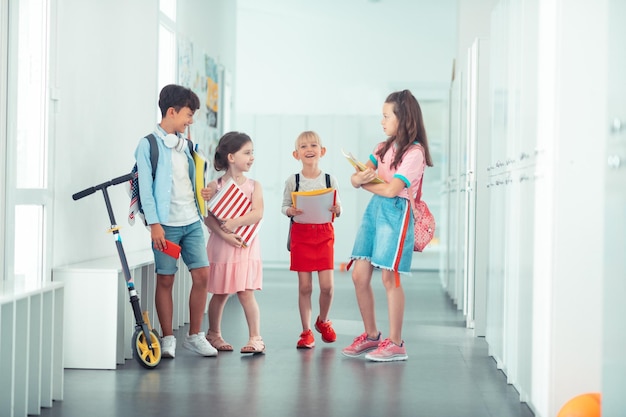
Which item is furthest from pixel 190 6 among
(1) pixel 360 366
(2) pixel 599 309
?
(2) pixel 599 309

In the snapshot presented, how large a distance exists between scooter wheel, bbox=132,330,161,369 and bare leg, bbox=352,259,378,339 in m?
0.97

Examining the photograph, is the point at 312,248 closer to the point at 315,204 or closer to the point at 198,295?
the point at 315,204

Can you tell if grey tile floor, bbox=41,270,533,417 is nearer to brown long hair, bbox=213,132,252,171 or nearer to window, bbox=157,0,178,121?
brown long hair, bbox=213,132,252,171

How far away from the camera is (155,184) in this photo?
427 centimetres

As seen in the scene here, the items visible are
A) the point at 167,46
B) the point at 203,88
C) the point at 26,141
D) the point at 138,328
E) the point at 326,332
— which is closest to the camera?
the point at 26,141

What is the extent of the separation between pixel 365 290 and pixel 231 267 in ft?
2.23

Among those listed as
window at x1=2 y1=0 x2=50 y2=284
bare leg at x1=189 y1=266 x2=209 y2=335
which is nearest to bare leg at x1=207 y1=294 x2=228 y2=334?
bare leg at x1=189 y1=266 x2=209 y2=335

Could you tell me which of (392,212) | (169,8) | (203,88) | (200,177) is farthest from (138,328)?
(203,88)

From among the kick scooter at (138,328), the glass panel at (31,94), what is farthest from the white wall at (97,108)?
the kick scooter at (138,328)

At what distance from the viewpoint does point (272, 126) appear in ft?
37.1

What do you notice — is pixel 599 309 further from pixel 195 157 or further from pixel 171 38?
pixel 171 38

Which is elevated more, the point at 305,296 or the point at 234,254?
the point at 234,254

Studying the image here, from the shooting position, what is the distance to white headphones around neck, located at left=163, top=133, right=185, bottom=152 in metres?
4.32

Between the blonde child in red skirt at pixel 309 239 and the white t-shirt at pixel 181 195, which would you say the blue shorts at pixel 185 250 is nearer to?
Answer: the white t-shirt at pixel 181 195
